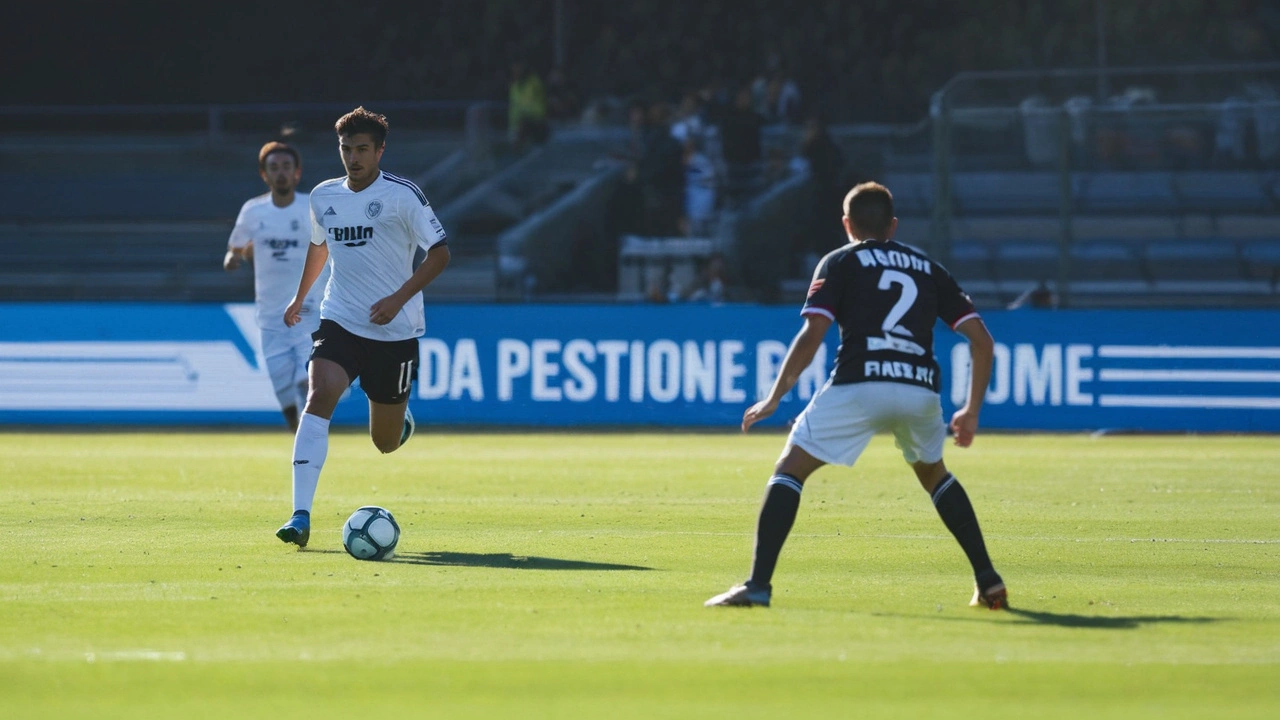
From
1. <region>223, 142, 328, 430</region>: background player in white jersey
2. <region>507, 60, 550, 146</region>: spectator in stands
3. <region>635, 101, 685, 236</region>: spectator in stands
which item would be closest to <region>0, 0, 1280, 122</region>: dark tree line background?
<region>507, 60, 550, 146</region>: spectator in stands

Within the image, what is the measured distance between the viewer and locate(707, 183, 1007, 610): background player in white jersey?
23.6ft

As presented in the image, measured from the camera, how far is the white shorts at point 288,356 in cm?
1435

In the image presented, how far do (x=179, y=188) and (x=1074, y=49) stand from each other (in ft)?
48.6

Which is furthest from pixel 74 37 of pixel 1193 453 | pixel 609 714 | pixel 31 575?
pixel 609 714

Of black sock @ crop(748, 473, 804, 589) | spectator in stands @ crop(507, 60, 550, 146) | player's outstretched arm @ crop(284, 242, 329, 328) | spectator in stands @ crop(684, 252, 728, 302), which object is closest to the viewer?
black sock @ crop(748, 473, 804, 589)

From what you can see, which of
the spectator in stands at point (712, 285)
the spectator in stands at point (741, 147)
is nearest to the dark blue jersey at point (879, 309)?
the spectator in stands at point (712, 285)

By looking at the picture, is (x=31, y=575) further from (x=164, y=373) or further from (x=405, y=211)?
(x=164, y=373)

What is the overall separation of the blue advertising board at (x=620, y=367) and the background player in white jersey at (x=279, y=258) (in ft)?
18.9

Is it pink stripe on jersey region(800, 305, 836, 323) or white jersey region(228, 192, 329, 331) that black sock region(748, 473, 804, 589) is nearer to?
pink stripe on jersey region(800, 305, 836, 323)

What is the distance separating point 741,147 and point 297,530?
1664 centimetres

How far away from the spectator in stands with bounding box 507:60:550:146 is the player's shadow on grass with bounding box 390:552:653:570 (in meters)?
18.2

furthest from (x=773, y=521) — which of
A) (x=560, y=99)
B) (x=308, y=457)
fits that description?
(x=560, y=99)

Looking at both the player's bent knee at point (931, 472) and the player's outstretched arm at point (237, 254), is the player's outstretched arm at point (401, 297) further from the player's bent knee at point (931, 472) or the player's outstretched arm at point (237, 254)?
the player's outstretched arm at point (237, 254)

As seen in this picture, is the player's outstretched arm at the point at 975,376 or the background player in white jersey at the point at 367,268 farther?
the background player in white jersey at the point at 367,268
